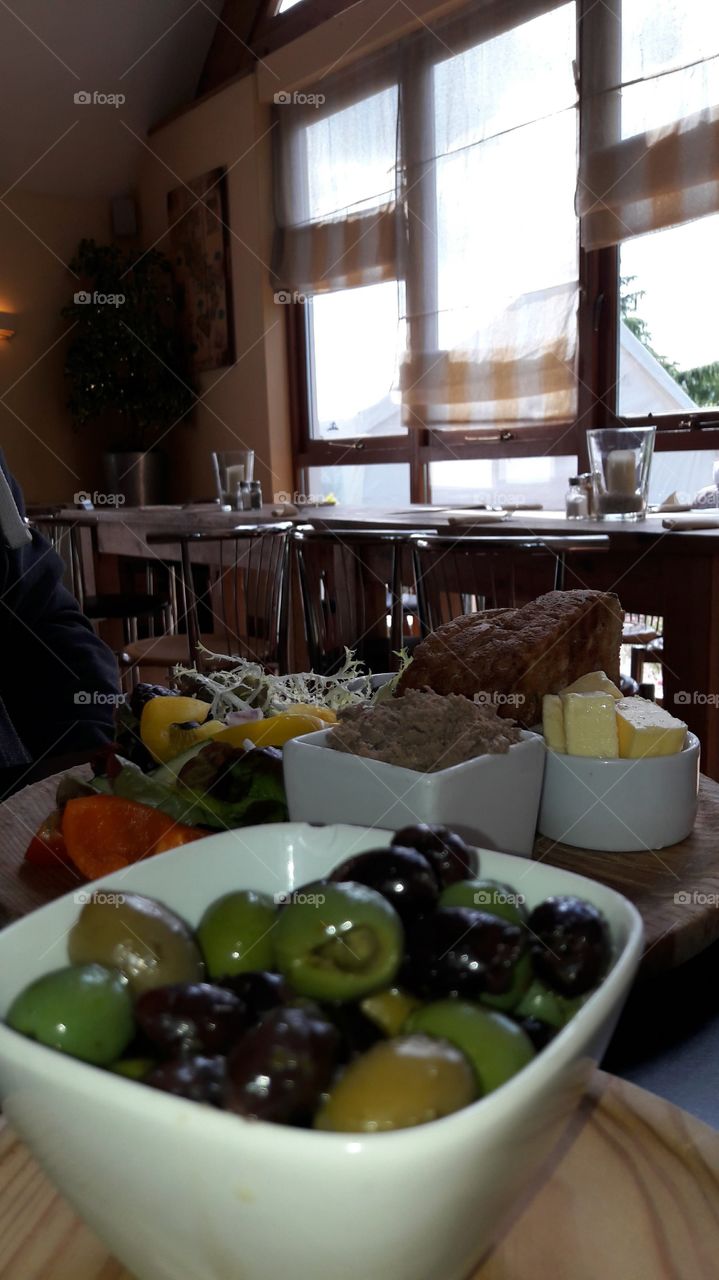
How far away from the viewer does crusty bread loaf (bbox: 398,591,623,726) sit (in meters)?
0.91

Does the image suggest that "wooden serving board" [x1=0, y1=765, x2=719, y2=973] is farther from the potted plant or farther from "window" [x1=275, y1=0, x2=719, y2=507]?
the potted plant

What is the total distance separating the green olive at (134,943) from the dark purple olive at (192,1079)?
0.06 meters

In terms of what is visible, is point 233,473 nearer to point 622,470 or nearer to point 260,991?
point 622,470

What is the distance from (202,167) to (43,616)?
4.88 m

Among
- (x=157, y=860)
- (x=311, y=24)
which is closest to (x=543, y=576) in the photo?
(x=157, y=860)

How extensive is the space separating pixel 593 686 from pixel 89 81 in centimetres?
600

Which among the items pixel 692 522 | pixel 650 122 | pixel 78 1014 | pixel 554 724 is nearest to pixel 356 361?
pixel 650 122

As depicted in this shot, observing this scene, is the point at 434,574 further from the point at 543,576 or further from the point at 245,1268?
the point at 245,1268

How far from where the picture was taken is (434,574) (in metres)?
2.14

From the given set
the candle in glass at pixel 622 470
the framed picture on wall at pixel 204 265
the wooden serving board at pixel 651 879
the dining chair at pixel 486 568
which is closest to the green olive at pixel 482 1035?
the wooden serving board at pixel 651 879

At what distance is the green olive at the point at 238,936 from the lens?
A: 40cm

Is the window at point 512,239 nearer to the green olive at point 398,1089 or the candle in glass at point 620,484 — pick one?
the candle in glass at point 620,484

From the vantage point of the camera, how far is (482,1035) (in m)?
0.32

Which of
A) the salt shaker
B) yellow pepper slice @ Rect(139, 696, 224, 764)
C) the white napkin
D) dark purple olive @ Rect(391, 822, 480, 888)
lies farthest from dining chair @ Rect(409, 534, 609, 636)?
dark purple olive @ Rect(391, 822, 480, 888)
